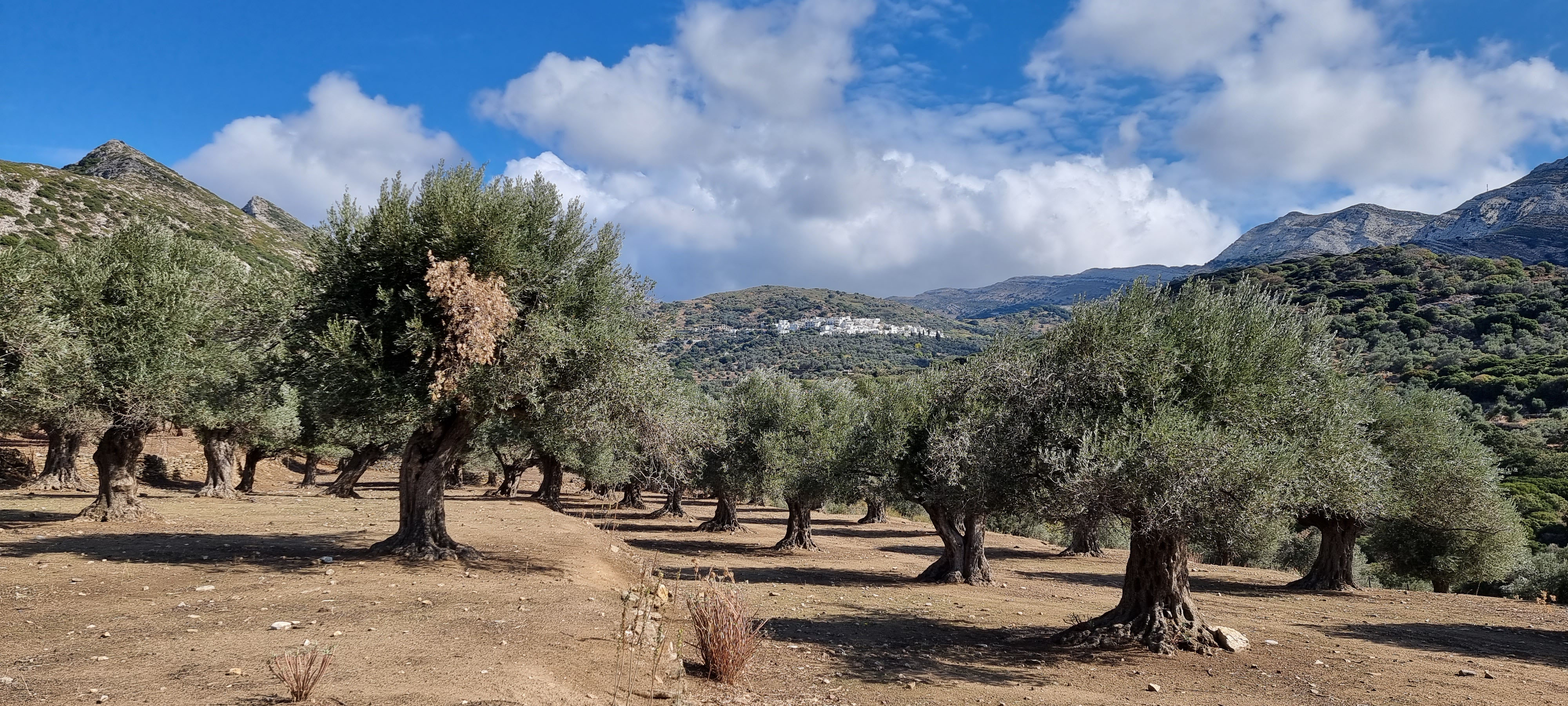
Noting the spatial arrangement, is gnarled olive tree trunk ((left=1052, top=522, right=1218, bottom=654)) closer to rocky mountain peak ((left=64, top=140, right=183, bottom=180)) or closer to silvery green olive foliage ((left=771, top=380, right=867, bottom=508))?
silvery green olive foliage ((left=771, top=380, right=867, bottom=508))

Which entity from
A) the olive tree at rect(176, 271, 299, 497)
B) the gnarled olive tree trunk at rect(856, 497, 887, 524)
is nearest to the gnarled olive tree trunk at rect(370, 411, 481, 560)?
the olive tree at rect(176, 271, 299, 497)

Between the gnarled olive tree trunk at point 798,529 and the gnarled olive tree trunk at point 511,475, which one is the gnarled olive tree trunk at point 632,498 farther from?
the gnarled olive tree trunk at point 798,529

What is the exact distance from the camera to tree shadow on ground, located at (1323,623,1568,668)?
44.3 feet

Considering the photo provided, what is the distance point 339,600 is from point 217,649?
316 cm

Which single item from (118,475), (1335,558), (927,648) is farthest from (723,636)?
(1335,558)

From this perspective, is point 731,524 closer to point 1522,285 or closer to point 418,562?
point 418,562

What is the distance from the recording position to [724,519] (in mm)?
35156

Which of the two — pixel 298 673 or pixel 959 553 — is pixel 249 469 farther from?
pixel 298 673

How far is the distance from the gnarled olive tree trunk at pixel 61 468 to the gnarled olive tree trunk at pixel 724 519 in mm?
25933

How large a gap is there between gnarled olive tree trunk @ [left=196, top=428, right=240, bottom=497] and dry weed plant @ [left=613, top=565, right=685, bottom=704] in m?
31.3

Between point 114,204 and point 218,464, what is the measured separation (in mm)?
87127

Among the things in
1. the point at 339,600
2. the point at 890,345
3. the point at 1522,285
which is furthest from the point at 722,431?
the point at 890,345

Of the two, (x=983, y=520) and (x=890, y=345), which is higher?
(x=890, y=345)

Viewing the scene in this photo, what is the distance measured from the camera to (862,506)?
61188 mm
